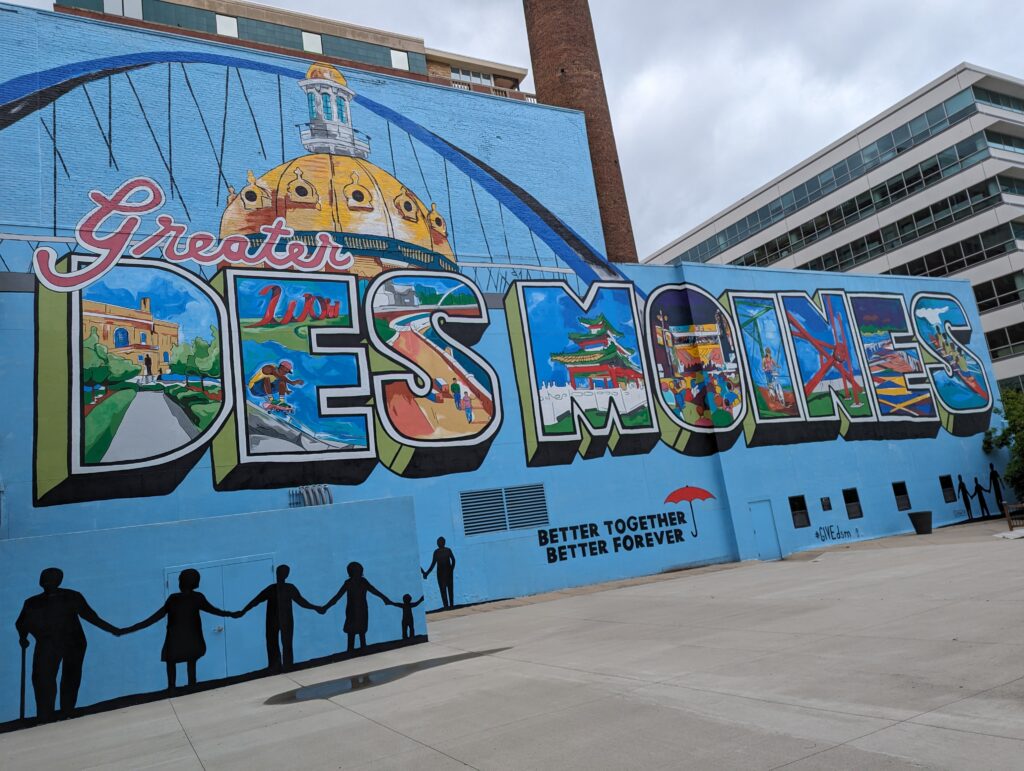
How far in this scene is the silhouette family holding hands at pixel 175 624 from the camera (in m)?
11.8

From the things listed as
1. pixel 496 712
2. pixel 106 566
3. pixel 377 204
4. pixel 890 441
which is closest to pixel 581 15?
pixel 377 204

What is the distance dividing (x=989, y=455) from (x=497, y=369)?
22852mm

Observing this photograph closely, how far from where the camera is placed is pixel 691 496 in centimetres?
2475

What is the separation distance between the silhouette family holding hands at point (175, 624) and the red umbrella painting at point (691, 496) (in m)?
12.0

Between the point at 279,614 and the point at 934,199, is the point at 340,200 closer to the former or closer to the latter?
the point at 279,614

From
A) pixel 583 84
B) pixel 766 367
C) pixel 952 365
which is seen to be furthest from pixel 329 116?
pixel 952 365

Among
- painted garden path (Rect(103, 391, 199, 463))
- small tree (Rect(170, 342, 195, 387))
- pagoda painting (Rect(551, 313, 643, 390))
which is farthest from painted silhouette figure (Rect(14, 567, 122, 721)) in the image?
pagoda painting (Rect(551, 313, 643, 390))

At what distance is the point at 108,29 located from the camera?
799 inches

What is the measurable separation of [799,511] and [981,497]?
1009 cm

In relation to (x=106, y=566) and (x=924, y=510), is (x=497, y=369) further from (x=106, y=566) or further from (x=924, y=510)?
(x=924, y=510)

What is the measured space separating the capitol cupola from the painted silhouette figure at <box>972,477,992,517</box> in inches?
1073

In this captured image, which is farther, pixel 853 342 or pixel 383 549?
pixel 853 342

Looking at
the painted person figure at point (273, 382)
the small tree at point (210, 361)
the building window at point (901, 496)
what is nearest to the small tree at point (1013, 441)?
the building window at point (901, 496)

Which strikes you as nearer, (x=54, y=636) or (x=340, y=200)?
(x=54, y=636)
